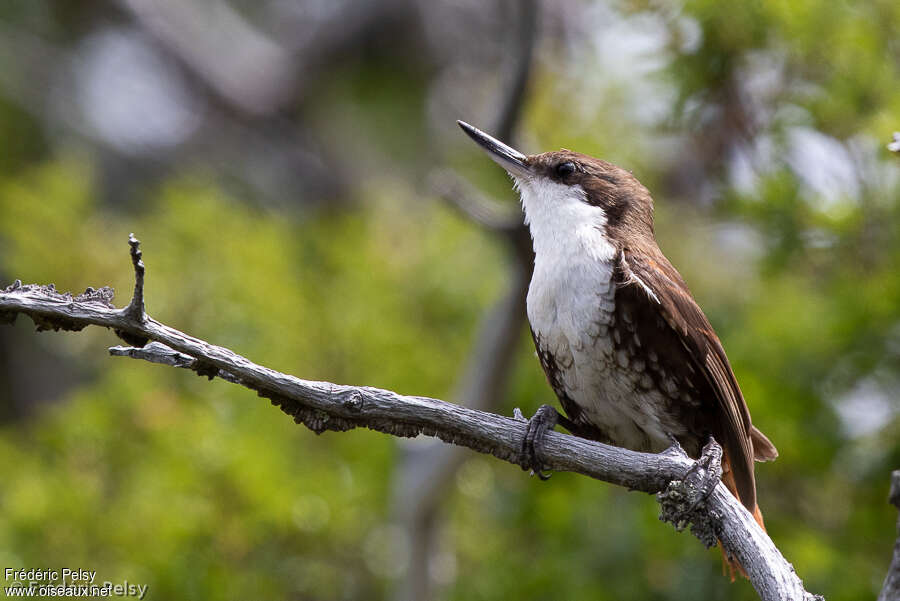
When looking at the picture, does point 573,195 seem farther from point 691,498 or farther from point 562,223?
point 691,498

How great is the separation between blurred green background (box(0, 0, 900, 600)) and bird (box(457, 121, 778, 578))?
1.70 m

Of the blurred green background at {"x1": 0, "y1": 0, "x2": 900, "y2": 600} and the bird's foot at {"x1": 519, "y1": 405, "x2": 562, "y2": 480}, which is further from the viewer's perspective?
the blurred green background at {"x1": 0, "y1": 0, "x2": 900, "y2": 600}

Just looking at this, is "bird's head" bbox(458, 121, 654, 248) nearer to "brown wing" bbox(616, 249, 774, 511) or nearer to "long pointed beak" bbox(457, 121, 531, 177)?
"long pointed beak" bbox(457, 121, 531, 177)

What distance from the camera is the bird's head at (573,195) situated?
3.53 meters

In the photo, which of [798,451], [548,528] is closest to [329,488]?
[548,528]

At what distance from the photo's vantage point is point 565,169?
150 inches

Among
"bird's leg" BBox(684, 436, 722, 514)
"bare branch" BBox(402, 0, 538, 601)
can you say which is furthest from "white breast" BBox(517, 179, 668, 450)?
"bare branch" BBox(402, 0, 538, 601)

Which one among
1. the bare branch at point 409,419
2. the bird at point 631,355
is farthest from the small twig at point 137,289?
the bird at point 631,355

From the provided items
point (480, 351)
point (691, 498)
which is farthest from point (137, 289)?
point (480, 351)

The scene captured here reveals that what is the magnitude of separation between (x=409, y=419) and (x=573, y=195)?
1.43 meters

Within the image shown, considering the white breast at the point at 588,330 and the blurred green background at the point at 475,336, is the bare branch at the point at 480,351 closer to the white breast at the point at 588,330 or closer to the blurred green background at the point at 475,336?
the blurred green background at the point at 475,336

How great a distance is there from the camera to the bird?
3.12 metres

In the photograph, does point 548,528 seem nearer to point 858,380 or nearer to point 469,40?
point 858,380

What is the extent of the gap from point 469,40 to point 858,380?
727 centimetres
